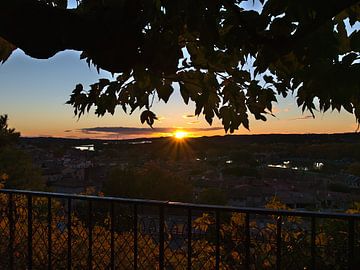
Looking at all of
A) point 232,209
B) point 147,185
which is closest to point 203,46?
point 232,209

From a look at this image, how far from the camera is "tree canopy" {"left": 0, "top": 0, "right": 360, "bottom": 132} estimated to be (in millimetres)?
2012

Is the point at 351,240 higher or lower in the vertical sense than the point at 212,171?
higher

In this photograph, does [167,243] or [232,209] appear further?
[167,243]

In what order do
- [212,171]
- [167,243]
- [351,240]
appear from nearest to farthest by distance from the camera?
[351,240]
[167,243]
[212,171]

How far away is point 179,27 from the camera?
7.86ft

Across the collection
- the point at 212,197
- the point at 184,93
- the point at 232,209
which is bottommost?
the point at 212,197

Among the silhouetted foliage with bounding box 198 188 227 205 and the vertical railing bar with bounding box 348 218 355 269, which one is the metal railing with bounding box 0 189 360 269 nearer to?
the vertical railing bar with bounding box 348 218 355 269

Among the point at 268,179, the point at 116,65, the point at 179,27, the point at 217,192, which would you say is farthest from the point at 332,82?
the point at 268,179

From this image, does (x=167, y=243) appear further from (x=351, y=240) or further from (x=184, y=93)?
(x=351, y=240)

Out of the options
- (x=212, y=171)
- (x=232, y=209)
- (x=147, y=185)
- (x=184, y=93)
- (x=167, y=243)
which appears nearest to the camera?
(x=232, y=209)

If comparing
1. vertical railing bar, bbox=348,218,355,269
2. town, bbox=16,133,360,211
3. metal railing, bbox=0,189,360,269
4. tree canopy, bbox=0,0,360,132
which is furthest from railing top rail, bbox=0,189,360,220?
town, bbox=16,133,360,211

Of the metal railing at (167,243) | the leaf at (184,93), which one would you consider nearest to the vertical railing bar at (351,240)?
the leaf at (184,93)

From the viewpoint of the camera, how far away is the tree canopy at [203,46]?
201 centimetres

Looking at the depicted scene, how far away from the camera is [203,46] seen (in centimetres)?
253
